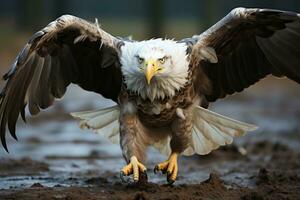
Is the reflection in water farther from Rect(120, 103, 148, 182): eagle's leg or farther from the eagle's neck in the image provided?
the eagle's neck

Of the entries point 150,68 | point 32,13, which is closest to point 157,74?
point 150,68

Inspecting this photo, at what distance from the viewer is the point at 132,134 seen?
684 cm

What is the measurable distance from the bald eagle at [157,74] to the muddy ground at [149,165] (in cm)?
40

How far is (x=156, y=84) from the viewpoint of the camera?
668 cm

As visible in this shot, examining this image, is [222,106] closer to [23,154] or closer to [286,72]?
[23,154]

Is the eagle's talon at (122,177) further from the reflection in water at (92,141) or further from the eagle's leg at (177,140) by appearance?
the reflection in water at (92,141)

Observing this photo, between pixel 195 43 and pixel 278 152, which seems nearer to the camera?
pixel 195 43

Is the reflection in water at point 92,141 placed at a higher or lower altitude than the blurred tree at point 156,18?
higher

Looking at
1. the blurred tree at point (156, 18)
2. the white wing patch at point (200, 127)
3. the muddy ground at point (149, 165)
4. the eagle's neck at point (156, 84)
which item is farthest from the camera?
the blurred tree at point (156, 18)

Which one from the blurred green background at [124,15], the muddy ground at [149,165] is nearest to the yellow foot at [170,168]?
the muddy ground at [149,165]

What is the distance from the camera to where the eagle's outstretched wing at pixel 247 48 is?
697 cm

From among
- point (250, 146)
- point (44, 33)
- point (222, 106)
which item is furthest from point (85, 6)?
point (44, 33)

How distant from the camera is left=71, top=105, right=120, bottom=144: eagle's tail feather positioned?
762 cm

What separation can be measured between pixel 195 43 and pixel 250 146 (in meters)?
3.05
